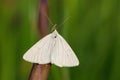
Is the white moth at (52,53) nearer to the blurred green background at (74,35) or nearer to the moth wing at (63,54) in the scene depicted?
the moth wing at (63,54)

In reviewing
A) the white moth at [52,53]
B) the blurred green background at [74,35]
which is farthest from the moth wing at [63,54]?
the blurred green background at [74,35]

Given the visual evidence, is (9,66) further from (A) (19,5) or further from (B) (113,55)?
(B) (113,55)

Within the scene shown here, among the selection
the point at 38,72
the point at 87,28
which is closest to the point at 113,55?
the point at 87,28

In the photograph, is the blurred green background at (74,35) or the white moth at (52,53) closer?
the white moth at (52,53)

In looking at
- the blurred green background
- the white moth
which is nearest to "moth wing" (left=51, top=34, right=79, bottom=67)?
the white moth

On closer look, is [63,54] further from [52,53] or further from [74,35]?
[74,35]
